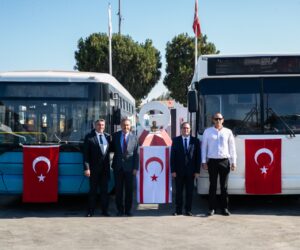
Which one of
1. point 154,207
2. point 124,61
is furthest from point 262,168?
point 124,61

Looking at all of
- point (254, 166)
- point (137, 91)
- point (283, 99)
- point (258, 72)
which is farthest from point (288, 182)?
point (137, 91)

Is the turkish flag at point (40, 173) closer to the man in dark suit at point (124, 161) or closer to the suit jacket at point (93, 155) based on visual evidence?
the suit jacket at point (93, 155)

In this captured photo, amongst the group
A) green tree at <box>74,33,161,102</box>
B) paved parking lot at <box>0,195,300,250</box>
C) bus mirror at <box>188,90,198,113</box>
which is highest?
green tree at <box>74,33,161,102</box>

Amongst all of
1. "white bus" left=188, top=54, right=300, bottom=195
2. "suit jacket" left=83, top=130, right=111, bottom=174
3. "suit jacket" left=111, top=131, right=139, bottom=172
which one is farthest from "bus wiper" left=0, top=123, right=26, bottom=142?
"white bus" left=188, top=54, right=300, bottom=195

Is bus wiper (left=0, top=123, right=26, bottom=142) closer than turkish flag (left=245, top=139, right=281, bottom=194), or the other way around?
turkish flag (left=245, top=139, right=281, bottom=194)

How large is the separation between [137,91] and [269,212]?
109 ft

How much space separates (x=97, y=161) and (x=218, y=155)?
2.17 meters

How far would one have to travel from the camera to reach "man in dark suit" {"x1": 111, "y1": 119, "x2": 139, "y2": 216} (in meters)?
8.89

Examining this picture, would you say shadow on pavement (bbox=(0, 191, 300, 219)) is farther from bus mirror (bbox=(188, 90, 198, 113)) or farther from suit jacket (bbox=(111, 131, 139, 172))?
bus mirror (bbox=(188, 90, 198, 113))

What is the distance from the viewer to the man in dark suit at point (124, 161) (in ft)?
29.2

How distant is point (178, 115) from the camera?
858 inches

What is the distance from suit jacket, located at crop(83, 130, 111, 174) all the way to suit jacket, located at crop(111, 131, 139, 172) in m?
0.19

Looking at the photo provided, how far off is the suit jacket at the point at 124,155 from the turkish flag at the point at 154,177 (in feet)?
1.03

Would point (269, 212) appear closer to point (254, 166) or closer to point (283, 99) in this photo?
point (254, 166)
